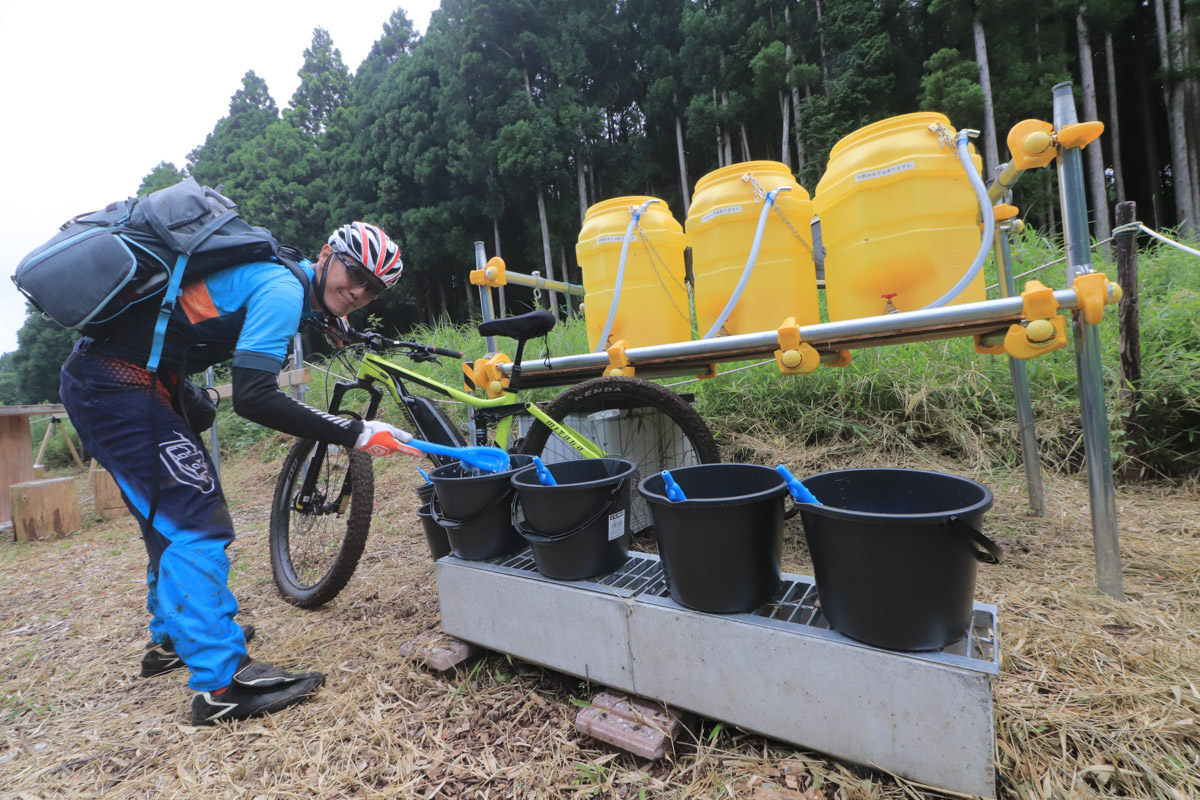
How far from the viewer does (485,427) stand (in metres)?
2.45

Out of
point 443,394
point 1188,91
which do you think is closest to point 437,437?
point 443,394

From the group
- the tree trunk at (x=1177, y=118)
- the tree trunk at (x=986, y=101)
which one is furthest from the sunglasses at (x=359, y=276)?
the tree trunk at (x=1177, y=118)

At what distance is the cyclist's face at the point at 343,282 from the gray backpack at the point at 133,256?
22cm

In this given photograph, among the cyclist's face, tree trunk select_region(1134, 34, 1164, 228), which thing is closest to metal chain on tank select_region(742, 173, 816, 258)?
the cyclist's face

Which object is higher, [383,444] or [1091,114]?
[1091,114]

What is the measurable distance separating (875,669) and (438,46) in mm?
21871

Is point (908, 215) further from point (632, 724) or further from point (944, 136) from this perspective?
point (632, 724)

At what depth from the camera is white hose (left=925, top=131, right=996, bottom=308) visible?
158 centimetres

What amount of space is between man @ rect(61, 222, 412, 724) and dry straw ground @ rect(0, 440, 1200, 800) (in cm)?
17

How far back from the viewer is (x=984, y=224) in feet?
5.29

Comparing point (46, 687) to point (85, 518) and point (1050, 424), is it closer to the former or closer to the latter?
point (85, 518)

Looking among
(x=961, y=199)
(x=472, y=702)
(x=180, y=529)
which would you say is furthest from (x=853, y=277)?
(x=180, y=529)

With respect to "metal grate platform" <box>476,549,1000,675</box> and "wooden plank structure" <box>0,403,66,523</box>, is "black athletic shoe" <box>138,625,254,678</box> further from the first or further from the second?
"wooden plank structure" <box>0,403,66,523</box>

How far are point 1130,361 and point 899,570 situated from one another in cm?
279
